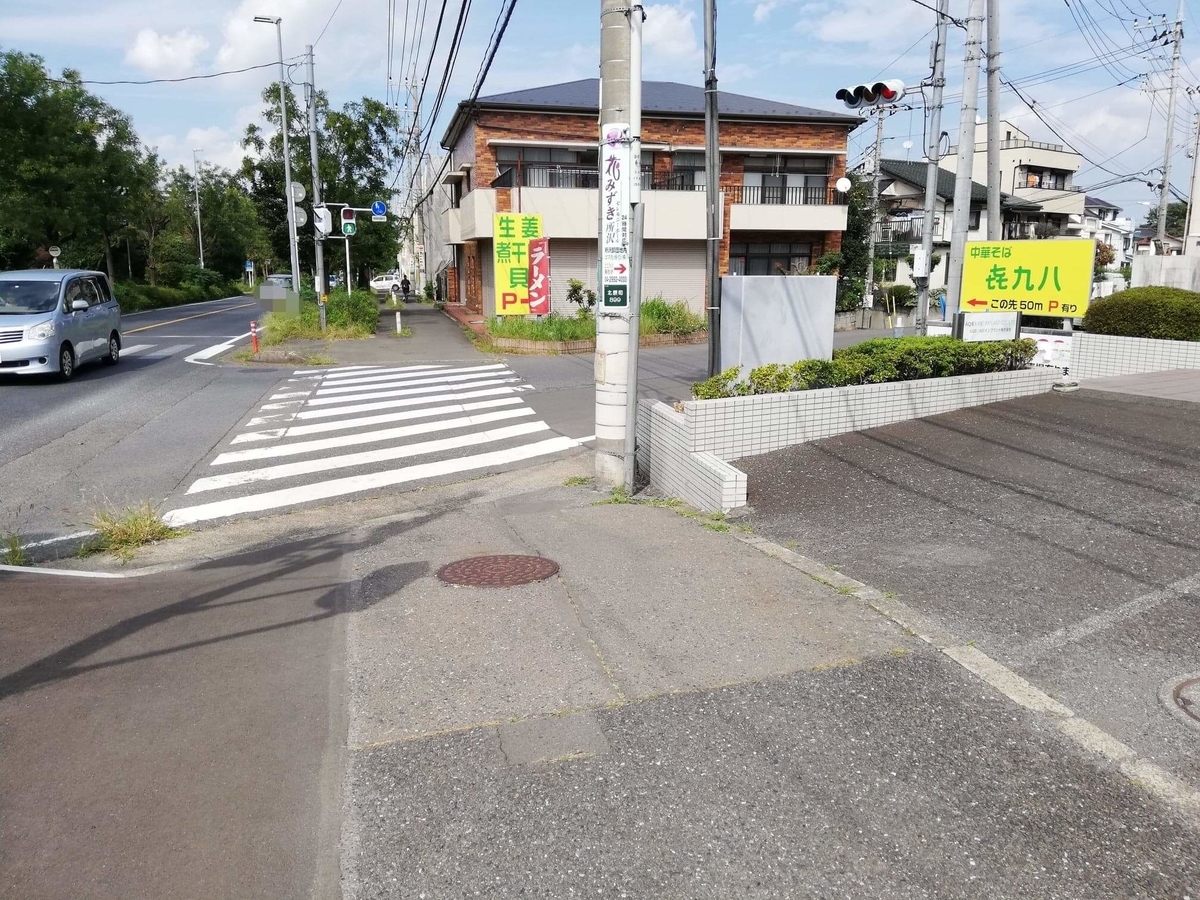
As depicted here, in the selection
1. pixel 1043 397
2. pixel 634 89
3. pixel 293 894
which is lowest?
pixel 293 894

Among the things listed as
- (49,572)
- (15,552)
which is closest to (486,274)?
(15,552)

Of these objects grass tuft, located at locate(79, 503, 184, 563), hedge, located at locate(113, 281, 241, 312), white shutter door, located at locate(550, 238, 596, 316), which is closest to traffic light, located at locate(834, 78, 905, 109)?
grass tuft, located at locate(79, 503, 184, 563)

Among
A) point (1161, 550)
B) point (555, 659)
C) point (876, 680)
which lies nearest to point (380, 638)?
point (555, 659)

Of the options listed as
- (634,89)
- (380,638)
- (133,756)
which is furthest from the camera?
(634,89)

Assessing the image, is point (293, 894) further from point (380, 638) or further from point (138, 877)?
point (380, 638)

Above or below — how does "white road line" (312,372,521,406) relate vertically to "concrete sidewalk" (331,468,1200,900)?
above

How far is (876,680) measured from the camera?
13.6ft

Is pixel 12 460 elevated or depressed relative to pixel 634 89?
depressed

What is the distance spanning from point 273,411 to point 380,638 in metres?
9.58

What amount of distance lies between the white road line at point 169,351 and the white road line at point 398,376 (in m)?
6.03

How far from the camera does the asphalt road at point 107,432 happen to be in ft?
28.0

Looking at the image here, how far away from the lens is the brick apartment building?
2736 cm

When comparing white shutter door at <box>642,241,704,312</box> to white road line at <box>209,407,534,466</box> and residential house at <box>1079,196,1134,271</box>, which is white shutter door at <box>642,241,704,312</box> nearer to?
white road line at <box>209,407,534,466</box>

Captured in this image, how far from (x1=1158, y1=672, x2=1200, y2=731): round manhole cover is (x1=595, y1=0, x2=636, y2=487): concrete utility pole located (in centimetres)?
493
